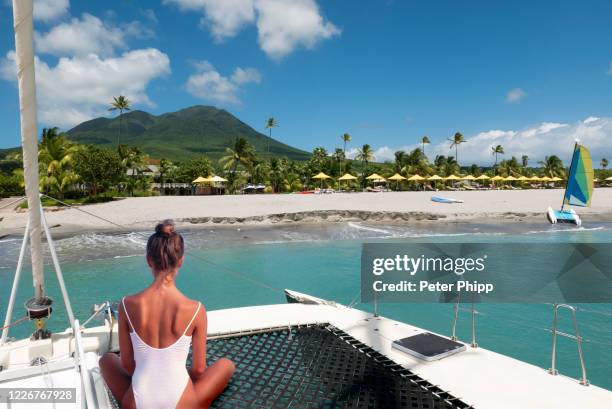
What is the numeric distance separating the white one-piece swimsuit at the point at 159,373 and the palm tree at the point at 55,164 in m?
41.1

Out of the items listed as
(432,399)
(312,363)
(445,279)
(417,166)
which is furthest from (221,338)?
(417,166)

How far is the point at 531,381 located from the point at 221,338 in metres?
3.73

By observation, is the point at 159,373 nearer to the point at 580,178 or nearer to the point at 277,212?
the point at 580,178

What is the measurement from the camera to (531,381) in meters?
3.87

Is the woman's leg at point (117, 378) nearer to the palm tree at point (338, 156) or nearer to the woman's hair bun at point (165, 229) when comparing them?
the woman's hair bun at point (165, 229)

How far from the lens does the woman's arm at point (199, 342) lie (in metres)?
2.29

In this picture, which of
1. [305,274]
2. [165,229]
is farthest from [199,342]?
[305,274]

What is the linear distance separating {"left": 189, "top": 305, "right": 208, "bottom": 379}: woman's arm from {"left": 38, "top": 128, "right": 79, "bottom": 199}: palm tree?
41017 mm

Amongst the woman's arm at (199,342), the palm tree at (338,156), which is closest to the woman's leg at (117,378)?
the woman's arm at (199,342)

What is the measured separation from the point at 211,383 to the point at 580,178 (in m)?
23.9

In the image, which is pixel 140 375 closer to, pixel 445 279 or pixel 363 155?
pixel 445 279

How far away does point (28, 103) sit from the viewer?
12.0 ft

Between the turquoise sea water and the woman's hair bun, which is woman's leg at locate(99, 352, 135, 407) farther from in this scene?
the turquoise sea water

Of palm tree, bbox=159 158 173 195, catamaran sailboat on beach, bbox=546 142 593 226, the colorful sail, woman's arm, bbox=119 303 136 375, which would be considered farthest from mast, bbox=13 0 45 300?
palm tree, bbox=159 158 173 195
